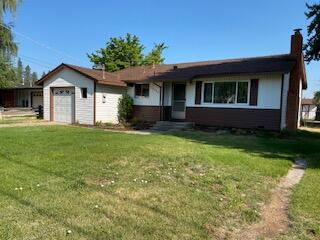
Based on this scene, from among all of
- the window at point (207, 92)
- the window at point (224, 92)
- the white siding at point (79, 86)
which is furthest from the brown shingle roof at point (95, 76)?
the window at point (224, 92)

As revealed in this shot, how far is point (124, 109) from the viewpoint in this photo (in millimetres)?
20312

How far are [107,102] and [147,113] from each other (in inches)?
99.8

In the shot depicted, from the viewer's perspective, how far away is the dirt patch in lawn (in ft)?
14.3

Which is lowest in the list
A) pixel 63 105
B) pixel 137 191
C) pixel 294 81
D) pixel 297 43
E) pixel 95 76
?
pixel 137 191

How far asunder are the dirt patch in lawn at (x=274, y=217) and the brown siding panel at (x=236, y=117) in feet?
28.7

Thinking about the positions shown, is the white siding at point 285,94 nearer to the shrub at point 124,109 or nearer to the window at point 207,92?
the window at point 207,92

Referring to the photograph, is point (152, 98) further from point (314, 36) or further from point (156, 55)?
point (156, 55)

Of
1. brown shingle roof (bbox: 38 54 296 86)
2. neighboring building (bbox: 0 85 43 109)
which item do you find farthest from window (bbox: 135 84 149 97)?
neighboring building (bbox: 0 85 43 109)

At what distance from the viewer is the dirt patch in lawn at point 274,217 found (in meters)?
4.37

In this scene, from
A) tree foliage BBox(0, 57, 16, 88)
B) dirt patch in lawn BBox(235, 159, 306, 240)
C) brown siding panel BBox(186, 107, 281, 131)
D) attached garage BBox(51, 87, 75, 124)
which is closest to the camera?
dirt patch in lawn BBox(235, 159, 306, 240)

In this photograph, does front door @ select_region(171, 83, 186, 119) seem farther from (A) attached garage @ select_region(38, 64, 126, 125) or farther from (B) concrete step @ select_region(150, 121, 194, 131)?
(A) attached garage @ select_region(38, 64, 126, 125)

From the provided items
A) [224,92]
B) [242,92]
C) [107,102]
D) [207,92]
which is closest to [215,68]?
[207,92]

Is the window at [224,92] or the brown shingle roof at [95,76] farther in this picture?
the brown shingle roof at [95,76]

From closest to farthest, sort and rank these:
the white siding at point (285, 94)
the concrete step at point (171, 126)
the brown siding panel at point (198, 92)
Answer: the white siding at point (285, 94), the concrete step at point (171, 126), the brown siding panel at point (198, 92)
